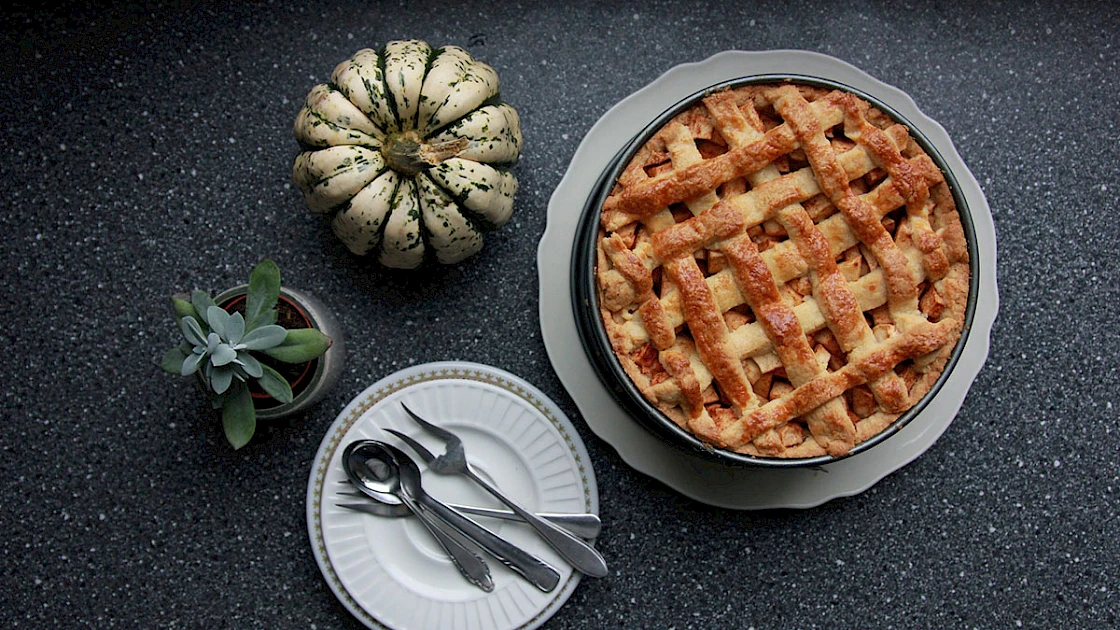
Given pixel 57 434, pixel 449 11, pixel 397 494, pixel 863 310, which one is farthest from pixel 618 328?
pixel 57 434

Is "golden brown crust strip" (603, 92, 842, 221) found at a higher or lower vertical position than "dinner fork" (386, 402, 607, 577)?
higher

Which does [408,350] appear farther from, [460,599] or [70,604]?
[70,604]

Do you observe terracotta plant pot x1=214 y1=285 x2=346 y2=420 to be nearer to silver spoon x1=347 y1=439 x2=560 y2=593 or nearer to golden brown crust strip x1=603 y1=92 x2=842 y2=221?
silver spoon x1=347 y1=439 x2=560 y2=593

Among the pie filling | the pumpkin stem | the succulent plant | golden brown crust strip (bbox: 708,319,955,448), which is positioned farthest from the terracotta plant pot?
golden brown crust strip (bbox: 708,319,955,448)

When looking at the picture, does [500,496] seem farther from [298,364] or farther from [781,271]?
[781,271]

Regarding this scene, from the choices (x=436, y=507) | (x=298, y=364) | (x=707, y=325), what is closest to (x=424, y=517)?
(x=436, y=507)

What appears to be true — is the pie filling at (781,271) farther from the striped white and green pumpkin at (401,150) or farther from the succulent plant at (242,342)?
the succulent plant at (242,342)
